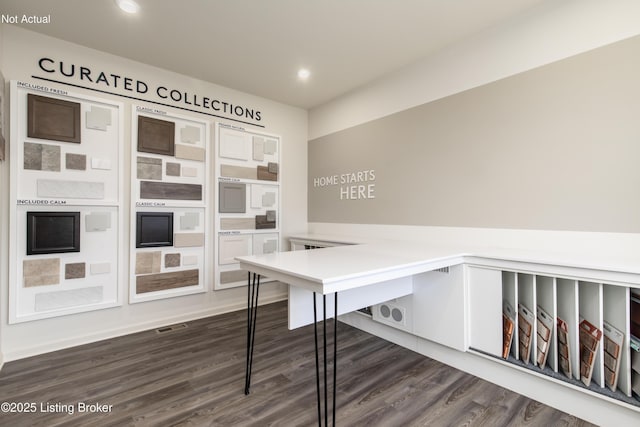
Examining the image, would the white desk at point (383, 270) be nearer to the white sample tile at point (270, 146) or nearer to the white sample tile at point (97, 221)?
the white sample tile at point (97, 221)

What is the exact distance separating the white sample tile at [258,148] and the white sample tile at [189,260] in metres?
1.42

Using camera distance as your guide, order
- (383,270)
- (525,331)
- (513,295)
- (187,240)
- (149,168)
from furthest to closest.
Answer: (187,240)
(149,168)
(513,295)
(525,331)
(383,270)

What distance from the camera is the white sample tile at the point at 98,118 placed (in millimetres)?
2748

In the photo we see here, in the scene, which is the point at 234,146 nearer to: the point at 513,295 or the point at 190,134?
the point at 190,134

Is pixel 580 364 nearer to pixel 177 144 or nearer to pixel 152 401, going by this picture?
pixel 152 401

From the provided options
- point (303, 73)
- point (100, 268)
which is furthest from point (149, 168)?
point (303, 73)

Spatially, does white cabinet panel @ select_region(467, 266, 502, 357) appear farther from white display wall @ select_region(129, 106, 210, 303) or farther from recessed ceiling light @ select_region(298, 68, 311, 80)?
white display wall @ select_region(129, 106, 210, 303)

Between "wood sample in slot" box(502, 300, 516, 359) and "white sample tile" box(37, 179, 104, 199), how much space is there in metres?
3.56

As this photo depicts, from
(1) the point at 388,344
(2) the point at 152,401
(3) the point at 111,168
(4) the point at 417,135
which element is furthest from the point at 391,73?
(2) the point at 152,401

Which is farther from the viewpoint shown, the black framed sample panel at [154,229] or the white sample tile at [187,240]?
the white sample tile at [187,240]

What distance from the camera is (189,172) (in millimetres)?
3320

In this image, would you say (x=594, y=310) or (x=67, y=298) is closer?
(x=594, y=310)

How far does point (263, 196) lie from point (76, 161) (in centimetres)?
192

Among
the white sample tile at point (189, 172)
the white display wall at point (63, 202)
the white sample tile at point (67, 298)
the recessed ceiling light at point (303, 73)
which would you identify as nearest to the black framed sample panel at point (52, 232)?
the white display wall at point (63, 202)
